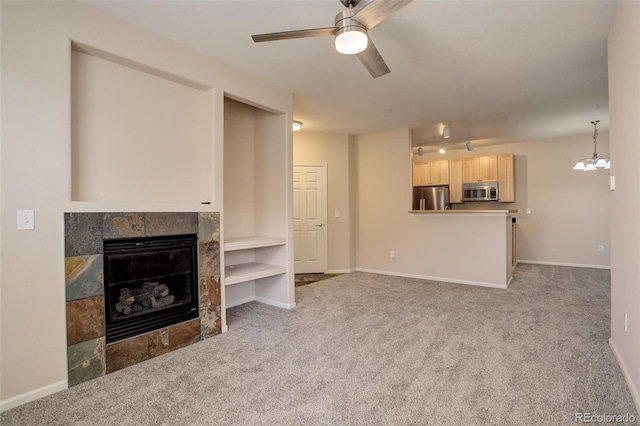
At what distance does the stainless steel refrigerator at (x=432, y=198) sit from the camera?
6.96m

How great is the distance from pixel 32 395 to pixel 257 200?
2596 mm

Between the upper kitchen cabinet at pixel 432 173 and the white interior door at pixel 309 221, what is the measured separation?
2999 millimetres

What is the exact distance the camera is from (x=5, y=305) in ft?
6.00

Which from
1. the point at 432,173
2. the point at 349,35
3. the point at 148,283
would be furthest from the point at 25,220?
the point at 432,173

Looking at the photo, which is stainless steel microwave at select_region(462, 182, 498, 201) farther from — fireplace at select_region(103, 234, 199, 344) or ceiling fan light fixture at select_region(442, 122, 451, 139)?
fireplace at select_region(103, 234, 199, 344)

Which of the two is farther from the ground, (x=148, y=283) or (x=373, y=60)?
(x=373, y=60)

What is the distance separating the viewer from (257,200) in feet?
13.0

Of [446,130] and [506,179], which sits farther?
[506,179]

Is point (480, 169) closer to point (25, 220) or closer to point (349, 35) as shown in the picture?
point (349, 35)

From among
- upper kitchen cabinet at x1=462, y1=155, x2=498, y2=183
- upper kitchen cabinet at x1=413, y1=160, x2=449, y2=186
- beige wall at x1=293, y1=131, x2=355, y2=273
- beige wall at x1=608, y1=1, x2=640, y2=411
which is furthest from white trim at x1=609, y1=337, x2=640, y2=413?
upper kitchen cabinet at x1=413, y1=160, x2=449, y2=186

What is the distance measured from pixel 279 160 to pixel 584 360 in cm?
326

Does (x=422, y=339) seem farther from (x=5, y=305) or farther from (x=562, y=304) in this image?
(x=5, y=305)

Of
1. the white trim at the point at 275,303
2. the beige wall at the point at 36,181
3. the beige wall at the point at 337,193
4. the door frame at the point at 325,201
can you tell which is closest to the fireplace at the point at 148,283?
the beige wall at the point at 36,181

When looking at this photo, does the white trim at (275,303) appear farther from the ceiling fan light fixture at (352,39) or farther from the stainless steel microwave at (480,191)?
the stainless steel microwave at (480,191)
